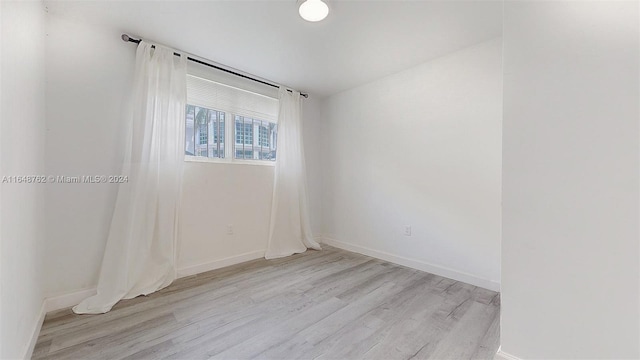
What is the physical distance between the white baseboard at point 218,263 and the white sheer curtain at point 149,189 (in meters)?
0.20

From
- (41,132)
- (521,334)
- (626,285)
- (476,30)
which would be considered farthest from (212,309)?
(476,30)

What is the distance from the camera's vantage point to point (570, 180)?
1.02 meters

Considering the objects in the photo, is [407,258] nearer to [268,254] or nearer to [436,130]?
[436,130]

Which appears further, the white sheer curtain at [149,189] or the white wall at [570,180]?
the white sheer curtain at [149,189]

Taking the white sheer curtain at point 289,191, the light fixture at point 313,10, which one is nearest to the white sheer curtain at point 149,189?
the white sheer curtain at point 289,191

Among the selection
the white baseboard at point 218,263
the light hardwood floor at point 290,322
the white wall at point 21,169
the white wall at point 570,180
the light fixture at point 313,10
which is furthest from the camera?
the white baseboard at point 218,263

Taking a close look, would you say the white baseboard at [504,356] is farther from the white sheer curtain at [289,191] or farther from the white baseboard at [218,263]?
the white baseboard at [218,263]

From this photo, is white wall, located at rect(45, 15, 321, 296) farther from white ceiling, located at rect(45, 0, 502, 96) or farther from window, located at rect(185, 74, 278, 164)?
window, located at rect(185, 74, 278, 164)

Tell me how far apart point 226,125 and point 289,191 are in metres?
1.18

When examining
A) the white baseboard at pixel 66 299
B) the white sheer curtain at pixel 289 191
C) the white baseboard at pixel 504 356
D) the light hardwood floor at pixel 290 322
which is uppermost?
the white sheer curtain at pixel 289 191

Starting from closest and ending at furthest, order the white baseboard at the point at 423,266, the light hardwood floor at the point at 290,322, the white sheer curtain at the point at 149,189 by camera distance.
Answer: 1. the light hardwood floor at the point at 290,322
2. the white sheer curtain at the point at 149,189
3. the white baseboard at the point at 423,266

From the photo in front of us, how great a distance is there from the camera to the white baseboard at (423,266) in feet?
7.48

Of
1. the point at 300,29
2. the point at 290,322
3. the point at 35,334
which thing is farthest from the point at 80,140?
the point at 290,322

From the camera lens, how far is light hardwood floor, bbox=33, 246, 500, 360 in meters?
1.41
